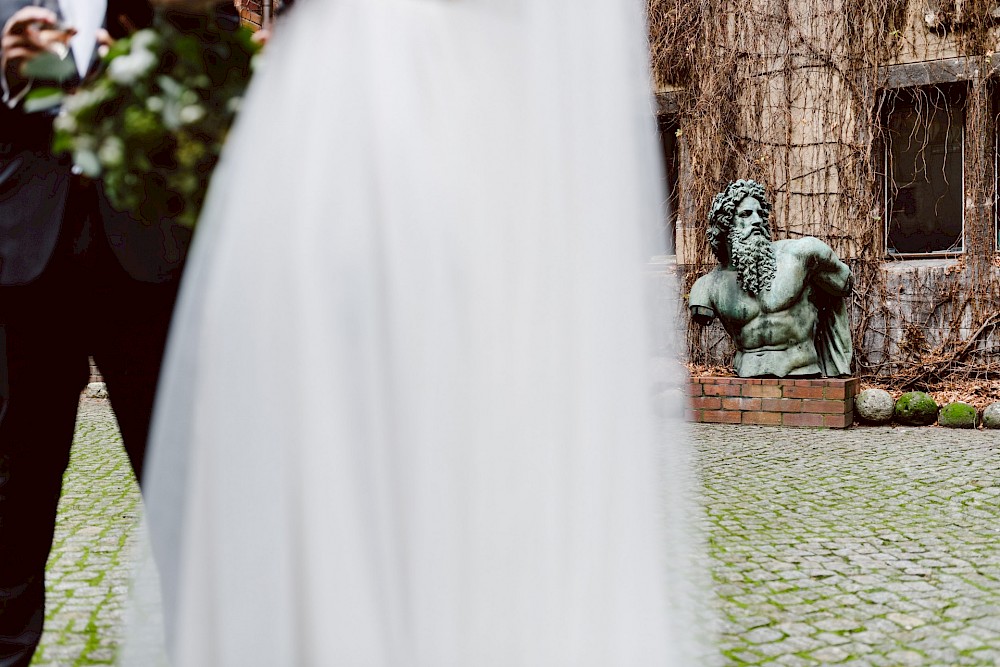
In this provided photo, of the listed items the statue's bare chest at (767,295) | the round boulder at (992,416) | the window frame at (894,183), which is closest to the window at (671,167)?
the window frame at (894,183)

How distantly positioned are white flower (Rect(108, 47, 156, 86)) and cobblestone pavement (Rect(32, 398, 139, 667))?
171cm

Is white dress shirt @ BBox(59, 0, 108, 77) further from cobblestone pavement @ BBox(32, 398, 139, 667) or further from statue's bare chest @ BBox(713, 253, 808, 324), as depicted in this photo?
statue's bare chest @ BBox(713, 253, 808, 324)

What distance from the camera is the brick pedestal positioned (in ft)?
23.1

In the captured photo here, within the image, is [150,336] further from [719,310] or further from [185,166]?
[719,310]

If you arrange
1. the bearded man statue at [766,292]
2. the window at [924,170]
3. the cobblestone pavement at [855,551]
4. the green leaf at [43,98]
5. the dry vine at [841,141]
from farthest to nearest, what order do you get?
the window at [924,170]
the dry vine at [841,141]
the bearded man statue at [766,292]
the cobblestone pavement at [855,551]
the green leaf at [43,98]

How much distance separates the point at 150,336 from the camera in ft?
6.81

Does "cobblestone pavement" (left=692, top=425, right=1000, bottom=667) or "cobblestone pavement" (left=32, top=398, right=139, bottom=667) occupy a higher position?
"cobblestone pavement" (left=32, top=398, right=139, bottom=667)

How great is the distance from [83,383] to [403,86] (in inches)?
43.1

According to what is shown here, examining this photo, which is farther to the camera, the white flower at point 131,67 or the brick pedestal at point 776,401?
the brick pedestal at point 776,401

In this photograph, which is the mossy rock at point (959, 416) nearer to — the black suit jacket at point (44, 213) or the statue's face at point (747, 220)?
the statue's face at point (747, 220)

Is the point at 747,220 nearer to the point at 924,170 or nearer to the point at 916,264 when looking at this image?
the point at 916,264

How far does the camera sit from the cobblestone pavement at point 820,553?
2805 millimetres

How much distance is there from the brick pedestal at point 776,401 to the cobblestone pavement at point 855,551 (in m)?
0.68

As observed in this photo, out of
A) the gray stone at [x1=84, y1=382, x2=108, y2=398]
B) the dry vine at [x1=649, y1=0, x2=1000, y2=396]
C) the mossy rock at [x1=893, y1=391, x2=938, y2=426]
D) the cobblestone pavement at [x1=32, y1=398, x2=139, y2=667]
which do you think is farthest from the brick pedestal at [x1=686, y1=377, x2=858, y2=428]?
the gray stone at [x1=84, y1=382, x2=108, y2=398]
